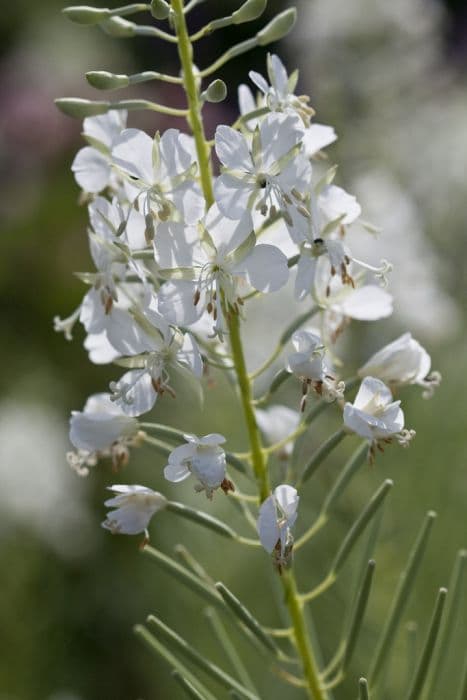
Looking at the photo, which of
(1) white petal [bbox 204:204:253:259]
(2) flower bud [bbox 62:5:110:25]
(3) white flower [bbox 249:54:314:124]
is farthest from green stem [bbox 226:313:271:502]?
(2) flower bud [bbox 62:5:110:25]

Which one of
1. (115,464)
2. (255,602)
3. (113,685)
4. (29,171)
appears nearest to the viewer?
(115,464)

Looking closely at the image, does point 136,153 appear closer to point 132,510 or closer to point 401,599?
point 132,510

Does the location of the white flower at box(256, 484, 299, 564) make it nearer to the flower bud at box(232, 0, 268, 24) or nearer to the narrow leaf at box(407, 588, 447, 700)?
the narrow leaf at box(407, 588, 447, 700)

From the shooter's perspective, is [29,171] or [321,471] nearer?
[321,471]

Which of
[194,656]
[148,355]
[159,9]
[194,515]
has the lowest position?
[194,656]

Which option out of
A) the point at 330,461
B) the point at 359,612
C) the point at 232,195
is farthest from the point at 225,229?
the point at 330,461

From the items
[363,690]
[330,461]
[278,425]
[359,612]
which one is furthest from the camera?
[330,461]

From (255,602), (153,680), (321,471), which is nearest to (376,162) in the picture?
(321,471)

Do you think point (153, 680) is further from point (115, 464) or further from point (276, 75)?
point (276, 75)
